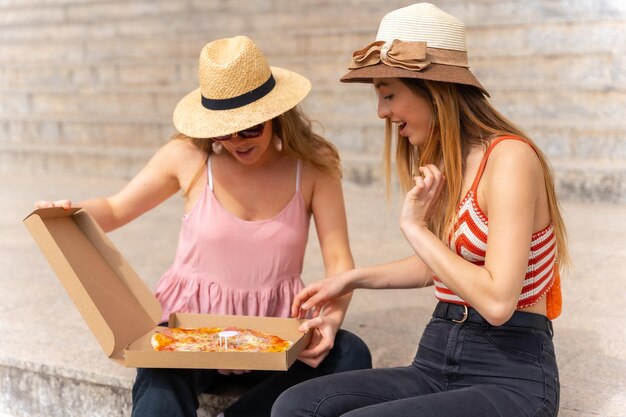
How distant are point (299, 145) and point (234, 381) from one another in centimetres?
75

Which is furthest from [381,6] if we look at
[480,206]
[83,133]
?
[480,206]

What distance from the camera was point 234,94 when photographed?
269 cm

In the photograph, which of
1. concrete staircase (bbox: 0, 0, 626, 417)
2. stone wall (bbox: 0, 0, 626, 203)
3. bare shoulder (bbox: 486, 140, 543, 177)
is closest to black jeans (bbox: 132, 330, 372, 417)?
bare shoulder (bbox: 486, 140, 543, 177)

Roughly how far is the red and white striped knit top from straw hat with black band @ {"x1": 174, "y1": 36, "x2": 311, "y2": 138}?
0.68 m

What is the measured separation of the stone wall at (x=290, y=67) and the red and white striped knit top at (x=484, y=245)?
399 cm

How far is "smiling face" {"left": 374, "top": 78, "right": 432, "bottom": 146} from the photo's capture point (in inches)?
89.7

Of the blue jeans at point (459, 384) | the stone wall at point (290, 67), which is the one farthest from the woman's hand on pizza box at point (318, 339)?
the stone wall at point (290, 67)

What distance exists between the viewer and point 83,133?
866 cm

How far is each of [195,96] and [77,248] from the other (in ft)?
2.03

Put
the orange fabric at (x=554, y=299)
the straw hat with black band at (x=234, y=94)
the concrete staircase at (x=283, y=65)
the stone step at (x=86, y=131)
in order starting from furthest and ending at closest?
the stone step at (x=86, y=131)
the concrete staircase at (x=283, y=65)
the straw hat with black band at (x=234, y=94)
the orange fabric at (x=554, y=299)

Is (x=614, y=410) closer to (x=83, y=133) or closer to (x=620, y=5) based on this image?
(x=620, y=5)

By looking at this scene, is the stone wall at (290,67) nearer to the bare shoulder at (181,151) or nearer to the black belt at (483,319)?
the bare shoulder at (181,151)

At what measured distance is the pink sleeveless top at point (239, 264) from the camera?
9.29 feet

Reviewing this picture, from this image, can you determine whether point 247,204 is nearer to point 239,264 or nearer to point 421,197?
point 239,264
